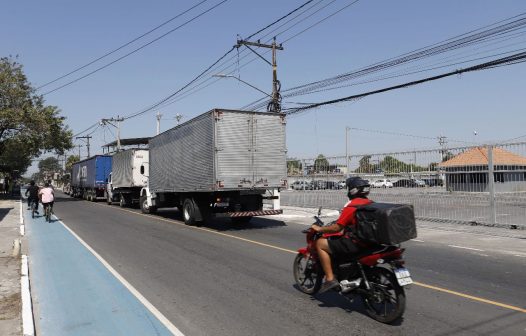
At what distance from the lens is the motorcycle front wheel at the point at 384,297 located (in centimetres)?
540

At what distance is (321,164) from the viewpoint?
23344mm

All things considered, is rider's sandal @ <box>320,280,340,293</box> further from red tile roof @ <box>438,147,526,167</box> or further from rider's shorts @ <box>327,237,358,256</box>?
red tile roof @ <box>438,147,526,167</box>

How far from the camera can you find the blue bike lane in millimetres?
5688

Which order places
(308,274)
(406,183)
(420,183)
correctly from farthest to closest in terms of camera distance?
(406,183) < (420,183) < (308,274)

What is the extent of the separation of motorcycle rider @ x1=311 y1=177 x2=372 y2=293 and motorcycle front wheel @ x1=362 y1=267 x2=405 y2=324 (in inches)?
15.6

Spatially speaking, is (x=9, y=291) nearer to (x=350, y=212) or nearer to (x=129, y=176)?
(x=350, y=212)

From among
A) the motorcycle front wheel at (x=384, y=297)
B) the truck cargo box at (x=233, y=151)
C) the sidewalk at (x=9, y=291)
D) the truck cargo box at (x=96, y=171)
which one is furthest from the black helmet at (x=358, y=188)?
the truck cargo box at (x=96, y=171)

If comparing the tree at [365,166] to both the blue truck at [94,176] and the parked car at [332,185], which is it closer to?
the parked car at [332,185]

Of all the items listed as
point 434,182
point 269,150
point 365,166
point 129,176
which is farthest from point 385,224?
point 129,176

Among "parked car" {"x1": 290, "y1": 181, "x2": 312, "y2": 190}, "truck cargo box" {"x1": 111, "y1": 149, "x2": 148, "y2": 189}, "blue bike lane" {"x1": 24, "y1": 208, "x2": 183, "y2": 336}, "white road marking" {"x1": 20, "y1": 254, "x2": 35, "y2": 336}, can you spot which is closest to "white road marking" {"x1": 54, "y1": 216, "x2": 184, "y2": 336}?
"blue bike lane" {"x1": 24, "y1": 208, "x2": 183, "y2": 336}

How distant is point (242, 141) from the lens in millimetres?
15883

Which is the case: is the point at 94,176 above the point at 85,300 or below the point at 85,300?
above

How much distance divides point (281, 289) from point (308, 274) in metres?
0.70

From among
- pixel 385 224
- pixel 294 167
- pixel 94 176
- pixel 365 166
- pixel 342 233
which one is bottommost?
pixel 342 233
